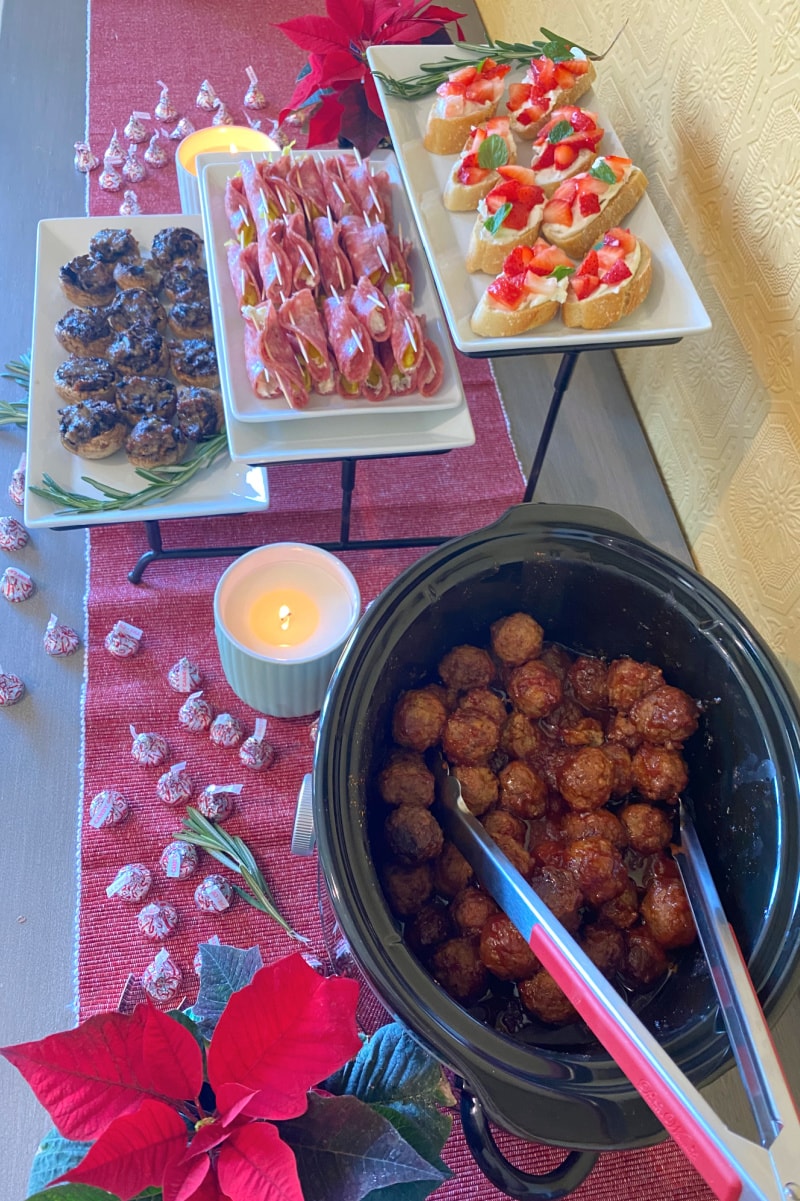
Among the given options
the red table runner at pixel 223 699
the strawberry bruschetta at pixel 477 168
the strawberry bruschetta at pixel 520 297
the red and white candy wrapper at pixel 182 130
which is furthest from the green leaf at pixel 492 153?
the red and white candy wrapper at pixel 182 130

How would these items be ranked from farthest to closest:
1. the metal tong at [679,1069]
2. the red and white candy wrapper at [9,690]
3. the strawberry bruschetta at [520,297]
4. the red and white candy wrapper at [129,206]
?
the red and white candy wrapper at [129,206] → the red and white candy wrapper at [9,690] → the strawberry bruschetta at [520,297] → the metal tong at [679,1069]

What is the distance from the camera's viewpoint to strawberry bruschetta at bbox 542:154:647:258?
2.92ft

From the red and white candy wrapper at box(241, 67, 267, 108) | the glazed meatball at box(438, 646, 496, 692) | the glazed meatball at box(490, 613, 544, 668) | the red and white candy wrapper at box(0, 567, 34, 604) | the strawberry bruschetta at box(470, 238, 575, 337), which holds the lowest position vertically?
the red and white candy wrapper at box(0, 567, 34, 604)

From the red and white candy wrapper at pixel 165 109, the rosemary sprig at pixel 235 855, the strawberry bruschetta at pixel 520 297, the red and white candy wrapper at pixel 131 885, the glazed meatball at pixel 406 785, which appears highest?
the strawberry bruschetta at pixel 520 297

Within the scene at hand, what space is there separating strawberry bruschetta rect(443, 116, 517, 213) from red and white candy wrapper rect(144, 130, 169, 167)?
2.16 ft

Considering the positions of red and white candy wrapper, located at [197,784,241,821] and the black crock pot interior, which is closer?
the black crock pot interior

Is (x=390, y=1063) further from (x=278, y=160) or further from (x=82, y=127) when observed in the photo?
(x=82, y=127)

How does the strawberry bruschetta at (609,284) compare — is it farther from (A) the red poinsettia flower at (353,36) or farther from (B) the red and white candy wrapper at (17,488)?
(B) the red and white candy wrapper at (17,488)

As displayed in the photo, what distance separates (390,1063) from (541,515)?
16.3 inches

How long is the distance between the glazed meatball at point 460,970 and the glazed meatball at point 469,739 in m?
0.14

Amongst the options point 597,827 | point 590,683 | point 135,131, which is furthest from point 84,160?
point 597,827

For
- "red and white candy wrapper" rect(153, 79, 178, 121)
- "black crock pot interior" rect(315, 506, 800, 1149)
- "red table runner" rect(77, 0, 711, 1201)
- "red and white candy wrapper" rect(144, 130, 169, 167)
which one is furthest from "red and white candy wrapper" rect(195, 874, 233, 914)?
"red and white candy wrapper" rect(153, 79, 178, 121)

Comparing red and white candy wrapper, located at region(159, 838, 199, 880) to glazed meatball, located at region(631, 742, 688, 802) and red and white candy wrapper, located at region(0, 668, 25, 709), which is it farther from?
glazed meatball, located at region(631, 742, 688, 802)

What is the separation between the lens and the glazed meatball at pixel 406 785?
684mm
